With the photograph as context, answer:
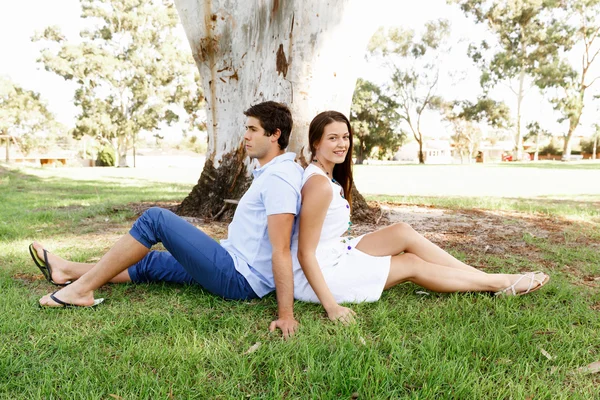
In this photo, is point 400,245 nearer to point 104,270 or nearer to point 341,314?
point 341,314

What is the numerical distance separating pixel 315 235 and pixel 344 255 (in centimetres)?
35

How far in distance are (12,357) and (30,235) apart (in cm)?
352

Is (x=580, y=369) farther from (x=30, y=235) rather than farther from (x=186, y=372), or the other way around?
(x=30, y=235)

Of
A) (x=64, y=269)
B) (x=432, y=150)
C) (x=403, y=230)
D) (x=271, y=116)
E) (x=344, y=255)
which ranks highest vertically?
(x=432, y=150)

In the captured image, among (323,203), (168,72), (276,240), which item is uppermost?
(168,72)

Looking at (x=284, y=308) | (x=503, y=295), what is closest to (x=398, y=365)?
(x=284, y=308)

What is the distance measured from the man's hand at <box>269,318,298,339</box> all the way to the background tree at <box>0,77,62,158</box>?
149 ft

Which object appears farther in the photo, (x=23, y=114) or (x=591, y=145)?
(x=591, y=145)

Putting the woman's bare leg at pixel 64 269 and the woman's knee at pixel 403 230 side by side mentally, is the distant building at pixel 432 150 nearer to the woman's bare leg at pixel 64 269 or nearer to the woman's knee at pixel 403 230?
the woman's knee at pixel 403 230

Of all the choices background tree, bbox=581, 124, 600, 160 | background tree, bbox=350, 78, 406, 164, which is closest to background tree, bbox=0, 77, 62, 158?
background tree, bbox=350, 78, 406, 164

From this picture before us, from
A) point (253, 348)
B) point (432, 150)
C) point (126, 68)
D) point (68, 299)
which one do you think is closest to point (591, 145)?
point (432, 150)

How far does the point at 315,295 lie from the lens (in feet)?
9.31

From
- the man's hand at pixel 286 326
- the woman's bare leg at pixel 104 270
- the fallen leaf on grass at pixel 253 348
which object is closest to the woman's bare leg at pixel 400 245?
the man's hand at pixel 286 326

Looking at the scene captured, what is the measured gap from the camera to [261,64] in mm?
5633
